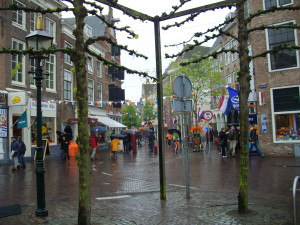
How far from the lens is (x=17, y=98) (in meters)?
17.2

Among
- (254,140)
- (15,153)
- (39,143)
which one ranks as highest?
(39,143)

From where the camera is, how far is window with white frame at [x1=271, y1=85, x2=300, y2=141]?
16.9m

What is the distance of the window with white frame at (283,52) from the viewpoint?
670 inches

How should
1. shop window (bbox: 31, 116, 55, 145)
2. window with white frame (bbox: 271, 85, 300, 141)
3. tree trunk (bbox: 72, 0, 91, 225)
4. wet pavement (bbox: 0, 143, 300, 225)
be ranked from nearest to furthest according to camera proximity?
tree trunk (bbox: 72, 0, 91, 225)
wet pavement (bbox: 0, 143, 300, 225)
window with white frame (bbox: 271, 85, 300, 141)
shop window (bbox: 31, 116, 55, 145)

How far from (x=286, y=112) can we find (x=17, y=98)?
15.1 m

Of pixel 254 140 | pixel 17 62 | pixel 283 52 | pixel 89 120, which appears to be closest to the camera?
pixel 254 140

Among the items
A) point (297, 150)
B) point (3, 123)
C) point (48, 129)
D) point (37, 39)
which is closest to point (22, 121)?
point (3, 123)

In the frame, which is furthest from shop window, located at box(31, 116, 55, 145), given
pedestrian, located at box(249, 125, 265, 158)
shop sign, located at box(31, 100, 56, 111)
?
pedestrian, located at box(249, 125, 265, 158)

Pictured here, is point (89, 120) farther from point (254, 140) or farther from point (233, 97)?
point (254, 140)

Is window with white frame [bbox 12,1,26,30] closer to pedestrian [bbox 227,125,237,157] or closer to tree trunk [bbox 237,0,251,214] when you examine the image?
pedestrian [bbox 227,125,237,157]

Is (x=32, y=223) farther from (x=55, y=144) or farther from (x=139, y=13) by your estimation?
(x=55, y=144)

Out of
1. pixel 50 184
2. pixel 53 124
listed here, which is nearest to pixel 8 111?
pixel 53 124

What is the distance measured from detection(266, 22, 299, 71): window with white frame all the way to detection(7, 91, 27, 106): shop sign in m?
14.1

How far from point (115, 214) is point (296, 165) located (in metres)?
9.60
